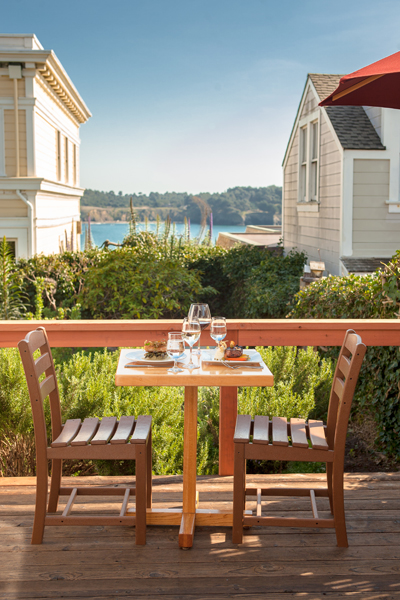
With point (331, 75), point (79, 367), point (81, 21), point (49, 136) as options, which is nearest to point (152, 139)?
point (81, 21)

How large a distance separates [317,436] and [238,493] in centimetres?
46

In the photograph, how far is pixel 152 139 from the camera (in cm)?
6009

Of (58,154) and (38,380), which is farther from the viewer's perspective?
(58,154)

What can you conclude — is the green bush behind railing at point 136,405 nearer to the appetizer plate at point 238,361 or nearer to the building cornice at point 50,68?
the appetizer plate at point 238,361

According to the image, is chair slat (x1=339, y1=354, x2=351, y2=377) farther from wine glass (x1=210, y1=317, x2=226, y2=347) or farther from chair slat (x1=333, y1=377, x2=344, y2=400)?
wine glass (x1=210, y1=317, x2=226, y2=347)

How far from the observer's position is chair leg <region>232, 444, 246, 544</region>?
2.41m

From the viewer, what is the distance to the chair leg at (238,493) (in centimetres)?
241

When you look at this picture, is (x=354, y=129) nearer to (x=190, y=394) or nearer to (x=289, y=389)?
(x=289, y=389)

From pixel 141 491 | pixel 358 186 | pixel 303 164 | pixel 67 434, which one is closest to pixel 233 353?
pixel 141 491

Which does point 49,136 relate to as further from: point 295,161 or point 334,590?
point 334,590

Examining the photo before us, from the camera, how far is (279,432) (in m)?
2.56

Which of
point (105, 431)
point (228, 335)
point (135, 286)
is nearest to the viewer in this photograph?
point (105, 431)

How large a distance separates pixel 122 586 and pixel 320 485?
1409 mm

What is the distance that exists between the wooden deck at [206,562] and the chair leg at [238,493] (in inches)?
2.4
